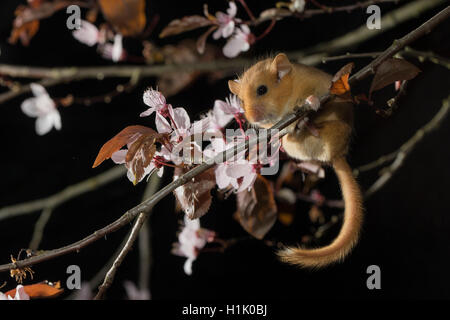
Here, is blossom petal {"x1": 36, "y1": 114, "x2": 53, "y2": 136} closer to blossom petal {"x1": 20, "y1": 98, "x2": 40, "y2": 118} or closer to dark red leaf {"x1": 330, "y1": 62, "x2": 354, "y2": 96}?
blossom petal {"x1": 20, "y1": 98, "x2": 40, "y2": 118}

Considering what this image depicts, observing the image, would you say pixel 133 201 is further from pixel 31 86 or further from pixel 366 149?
pixel 366 149

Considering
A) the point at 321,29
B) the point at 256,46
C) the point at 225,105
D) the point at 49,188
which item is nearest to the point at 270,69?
the point at 225,105

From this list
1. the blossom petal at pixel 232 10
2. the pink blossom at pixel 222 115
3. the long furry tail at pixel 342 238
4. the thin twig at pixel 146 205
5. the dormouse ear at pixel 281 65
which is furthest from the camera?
the blossom petal at pixel 232 10

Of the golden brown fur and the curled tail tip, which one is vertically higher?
the golden brown fur

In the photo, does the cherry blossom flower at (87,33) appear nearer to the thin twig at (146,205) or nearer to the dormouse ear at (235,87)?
the dormouse ear at (235,87)

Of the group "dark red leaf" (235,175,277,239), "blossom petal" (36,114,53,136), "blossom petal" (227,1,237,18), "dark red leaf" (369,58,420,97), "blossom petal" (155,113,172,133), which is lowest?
"dark red leaf" (235,175,277,239)

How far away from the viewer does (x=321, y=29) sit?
5.88 feet

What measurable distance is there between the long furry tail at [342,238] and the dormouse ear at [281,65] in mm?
242

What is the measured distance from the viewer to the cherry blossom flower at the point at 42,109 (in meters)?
1.55

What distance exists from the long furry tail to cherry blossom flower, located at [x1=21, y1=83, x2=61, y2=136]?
997mm

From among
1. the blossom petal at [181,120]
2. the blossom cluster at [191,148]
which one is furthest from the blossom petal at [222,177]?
the blossom petal at [181,120]

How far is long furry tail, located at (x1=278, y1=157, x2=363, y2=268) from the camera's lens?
811 millimetres

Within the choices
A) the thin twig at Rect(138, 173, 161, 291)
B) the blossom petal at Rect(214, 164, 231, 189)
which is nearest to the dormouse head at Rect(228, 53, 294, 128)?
the blossom petal at Rect(214, 164, 231, 189)

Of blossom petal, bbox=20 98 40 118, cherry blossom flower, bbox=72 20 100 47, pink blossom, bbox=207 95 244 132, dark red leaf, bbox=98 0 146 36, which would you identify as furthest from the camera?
cherry blossom flower, bbox=72 20 100 47
